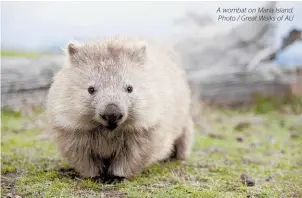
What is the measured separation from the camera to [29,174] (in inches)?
184

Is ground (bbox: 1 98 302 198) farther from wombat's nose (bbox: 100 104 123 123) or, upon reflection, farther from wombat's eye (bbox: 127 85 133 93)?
wombat's eye (bbox: 127 85 133 93)

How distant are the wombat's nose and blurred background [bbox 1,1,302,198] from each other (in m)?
0.60

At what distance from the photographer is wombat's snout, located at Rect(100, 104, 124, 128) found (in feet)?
12.7

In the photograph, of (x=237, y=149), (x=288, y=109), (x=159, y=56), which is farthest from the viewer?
(x=288, y=109)

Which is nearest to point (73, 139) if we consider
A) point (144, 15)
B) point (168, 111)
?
point (168, 111)

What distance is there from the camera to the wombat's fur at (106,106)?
4117 mm

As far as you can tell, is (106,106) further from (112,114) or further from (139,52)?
(139,52)

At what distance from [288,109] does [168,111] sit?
14.5ft

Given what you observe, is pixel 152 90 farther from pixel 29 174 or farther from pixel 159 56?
pixel 29 174

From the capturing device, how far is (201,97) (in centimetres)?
904

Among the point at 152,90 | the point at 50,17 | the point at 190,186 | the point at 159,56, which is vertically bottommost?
the point at 190,186

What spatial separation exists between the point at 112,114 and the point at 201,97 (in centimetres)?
530

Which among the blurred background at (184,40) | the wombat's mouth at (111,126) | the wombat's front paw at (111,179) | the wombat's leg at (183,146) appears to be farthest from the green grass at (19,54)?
the wombat's mouth at (111,126)

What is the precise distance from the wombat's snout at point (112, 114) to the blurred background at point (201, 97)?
595 mm
